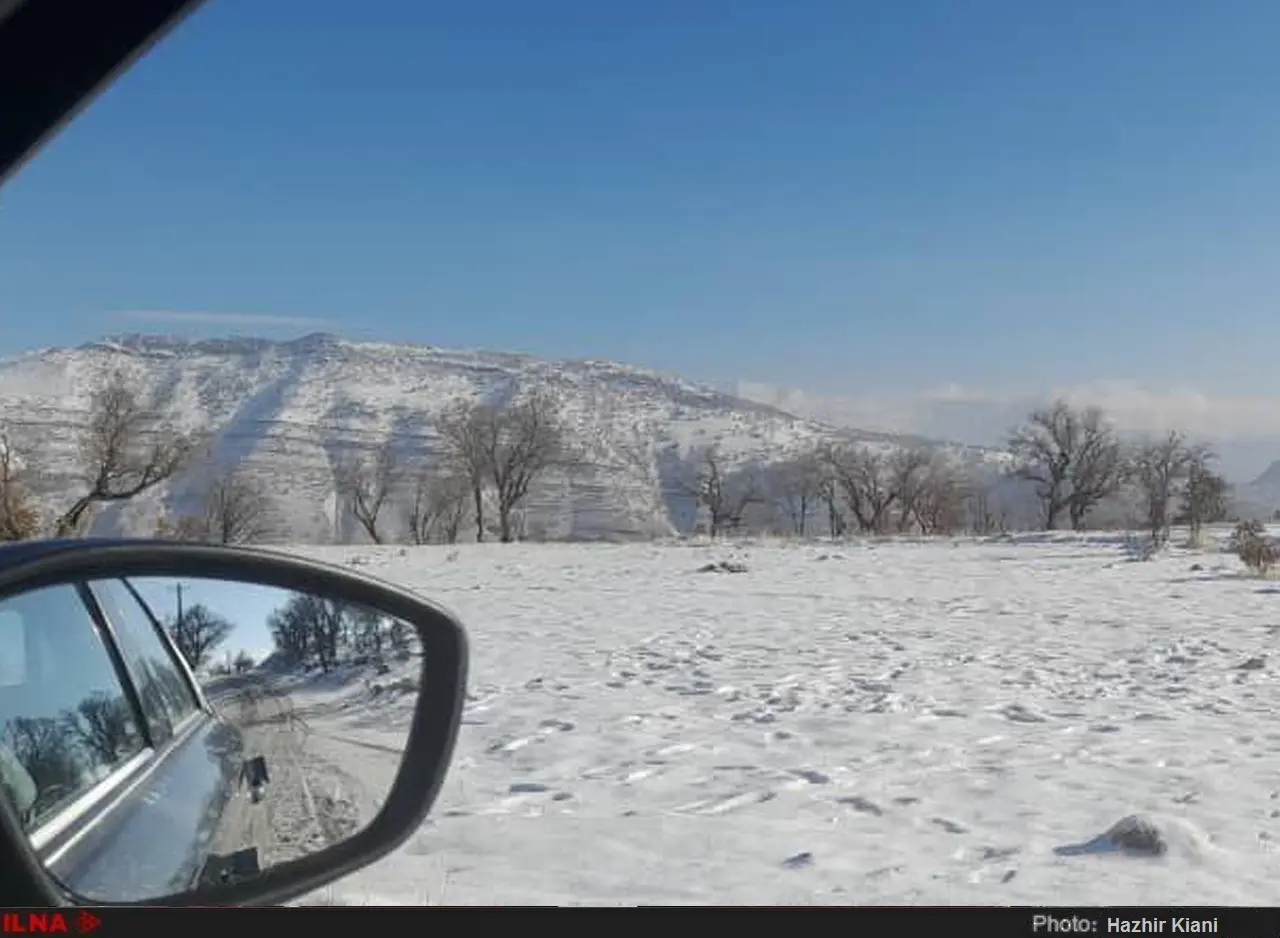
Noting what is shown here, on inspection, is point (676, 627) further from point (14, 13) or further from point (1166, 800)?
point (14, 13)

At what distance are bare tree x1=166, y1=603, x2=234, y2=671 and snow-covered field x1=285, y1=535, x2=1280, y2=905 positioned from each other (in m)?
0.21

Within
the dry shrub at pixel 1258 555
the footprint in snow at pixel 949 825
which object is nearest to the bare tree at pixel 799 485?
the dry shrub at pixel 1258 555

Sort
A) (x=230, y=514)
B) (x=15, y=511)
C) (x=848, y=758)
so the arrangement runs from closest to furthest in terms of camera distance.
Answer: (x=15, y=511), (x=848, y=758), (x=230, y=514)

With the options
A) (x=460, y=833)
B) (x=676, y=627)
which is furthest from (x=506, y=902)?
(x=676, y=627)

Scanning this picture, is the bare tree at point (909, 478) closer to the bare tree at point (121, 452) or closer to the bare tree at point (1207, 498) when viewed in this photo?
the bare tree at point (1207, 498)

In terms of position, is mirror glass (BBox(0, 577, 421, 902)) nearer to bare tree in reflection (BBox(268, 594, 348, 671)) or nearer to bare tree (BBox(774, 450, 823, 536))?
bare tree in reflection (BBox(268, 594, 348, 671))

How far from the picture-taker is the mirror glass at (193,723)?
1357mm

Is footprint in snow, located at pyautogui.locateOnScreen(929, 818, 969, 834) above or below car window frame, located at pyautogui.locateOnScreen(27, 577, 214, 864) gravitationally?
below

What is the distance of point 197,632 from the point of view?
1578 mm

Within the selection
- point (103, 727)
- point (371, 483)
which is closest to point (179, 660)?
point (103, 727)

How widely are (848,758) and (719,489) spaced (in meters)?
51.3

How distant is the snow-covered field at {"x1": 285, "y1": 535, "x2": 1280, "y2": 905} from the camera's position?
11.3 feet

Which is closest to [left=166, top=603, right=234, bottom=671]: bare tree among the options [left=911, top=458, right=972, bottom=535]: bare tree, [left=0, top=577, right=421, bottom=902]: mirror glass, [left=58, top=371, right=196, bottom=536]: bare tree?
[left=0, top=577, right=421, bottom=902]: mirror glass
